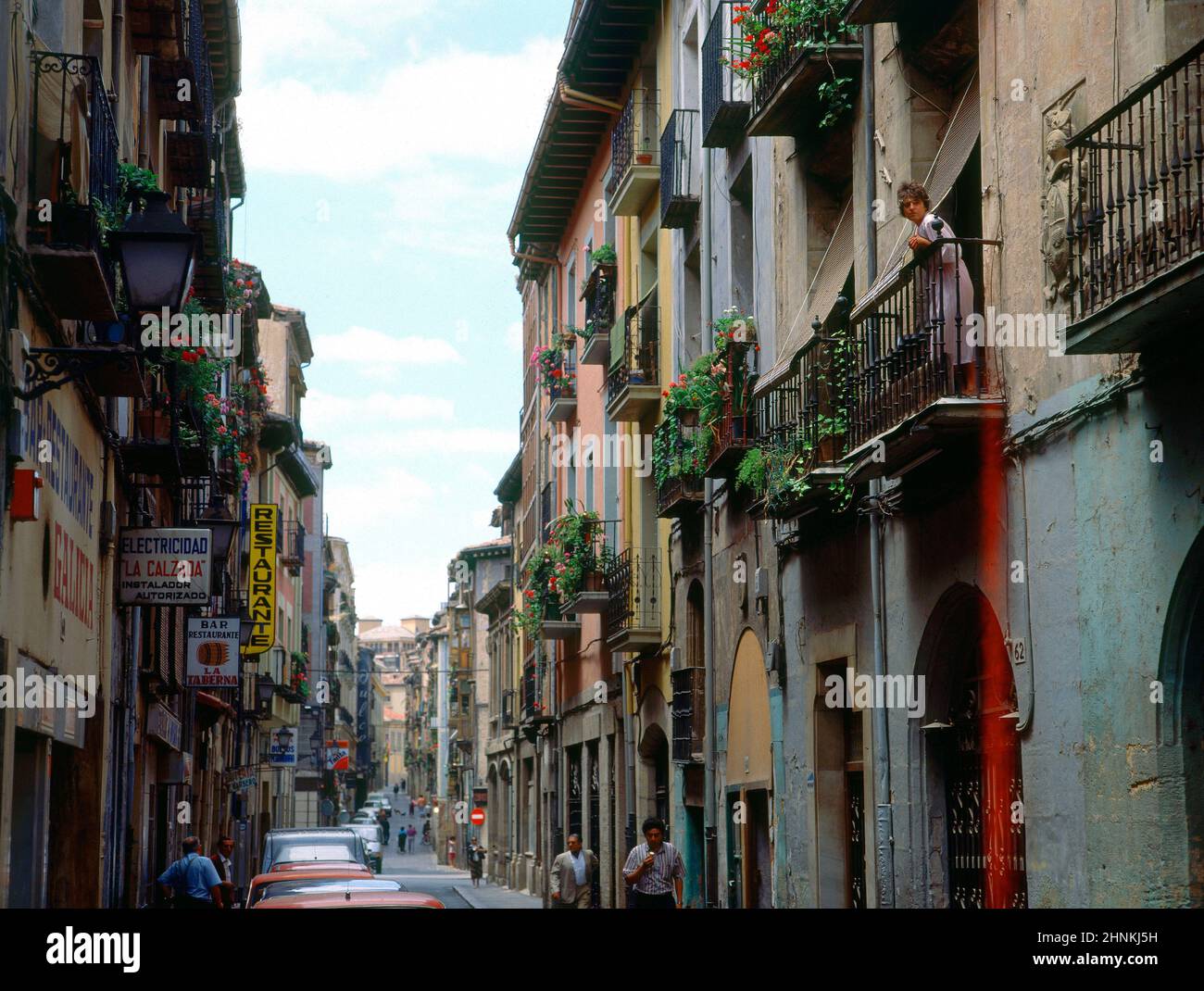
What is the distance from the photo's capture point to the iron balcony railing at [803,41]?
14.4m

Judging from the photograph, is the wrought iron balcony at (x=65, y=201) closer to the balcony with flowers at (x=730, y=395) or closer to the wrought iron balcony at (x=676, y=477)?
the balcony with flowers at (x=730, y=395)

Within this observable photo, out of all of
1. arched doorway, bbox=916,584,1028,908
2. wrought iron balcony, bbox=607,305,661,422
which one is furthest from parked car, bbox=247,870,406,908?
wrought iron balcony, bbox=607,305,661,422

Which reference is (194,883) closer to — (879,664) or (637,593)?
(879,664)

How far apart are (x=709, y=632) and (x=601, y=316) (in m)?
9.49

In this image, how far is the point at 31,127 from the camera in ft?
36.4

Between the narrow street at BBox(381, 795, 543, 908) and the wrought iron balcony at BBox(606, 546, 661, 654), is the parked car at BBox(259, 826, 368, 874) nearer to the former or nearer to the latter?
the narrow street at BBox(381, 795, 543, 908)

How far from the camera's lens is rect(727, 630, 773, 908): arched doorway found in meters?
18.0

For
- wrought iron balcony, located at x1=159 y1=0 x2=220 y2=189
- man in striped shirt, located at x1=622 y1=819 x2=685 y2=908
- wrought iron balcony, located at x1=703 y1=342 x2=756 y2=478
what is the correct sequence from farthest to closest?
1. wrought iron balcony, located at x1=159 y1=0 x2=220 y2=189
2. wrought iron balcony, located at x1=703 y1=342 x2=756 y2=478
3. man in striped shirt, located at x1=622 y1=819 x2=685 y2=908

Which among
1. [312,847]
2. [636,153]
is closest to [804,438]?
[636,153]

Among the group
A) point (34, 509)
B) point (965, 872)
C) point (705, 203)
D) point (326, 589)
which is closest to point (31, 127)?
point (34, 509)

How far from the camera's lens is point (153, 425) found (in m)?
18.4

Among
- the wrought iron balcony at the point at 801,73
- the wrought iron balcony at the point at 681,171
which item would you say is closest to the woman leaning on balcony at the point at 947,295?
the wrought iron balcony at the point at 801,73

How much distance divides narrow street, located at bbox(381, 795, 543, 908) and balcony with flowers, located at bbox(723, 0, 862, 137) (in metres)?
14.5
